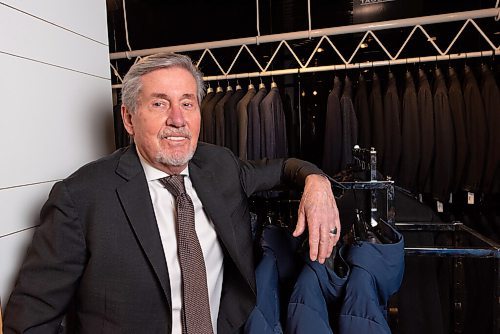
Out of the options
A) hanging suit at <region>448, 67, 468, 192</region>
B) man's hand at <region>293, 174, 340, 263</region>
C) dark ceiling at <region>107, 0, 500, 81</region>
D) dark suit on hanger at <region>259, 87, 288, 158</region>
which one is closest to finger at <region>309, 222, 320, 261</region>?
man's hand at <region>293, 174, 340, 263</region>

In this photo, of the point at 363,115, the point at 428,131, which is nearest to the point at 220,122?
the point at 363,115

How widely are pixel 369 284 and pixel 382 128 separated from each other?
1.53 metres

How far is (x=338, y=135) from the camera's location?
2.34 metres

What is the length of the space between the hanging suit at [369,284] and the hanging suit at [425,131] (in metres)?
1.30

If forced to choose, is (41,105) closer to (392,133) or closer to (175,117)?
(175,117)

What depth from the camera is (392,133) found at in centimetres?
229

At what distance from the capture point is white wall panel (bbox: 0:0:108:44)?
1.09 metres

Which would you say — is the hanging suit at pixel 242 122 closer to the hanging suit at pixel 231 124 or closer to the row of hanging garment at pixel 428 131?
the hanging suit at pixel 231 124

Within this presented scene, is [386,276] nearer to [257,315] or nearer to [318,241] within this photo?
[318,241]

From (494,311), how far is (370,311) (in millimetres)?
519

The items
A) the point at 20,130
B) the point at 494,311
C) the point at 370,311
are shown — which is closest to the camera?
the point at 370,311

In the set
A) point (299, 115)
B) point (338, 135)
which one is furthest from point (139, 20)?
point (338, 135)

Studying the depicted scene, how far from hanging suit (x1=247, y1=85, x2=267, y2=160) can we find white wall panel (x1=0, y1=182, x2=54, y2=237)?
53.6 inches

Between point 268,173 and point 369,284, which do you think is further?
point 268,173
